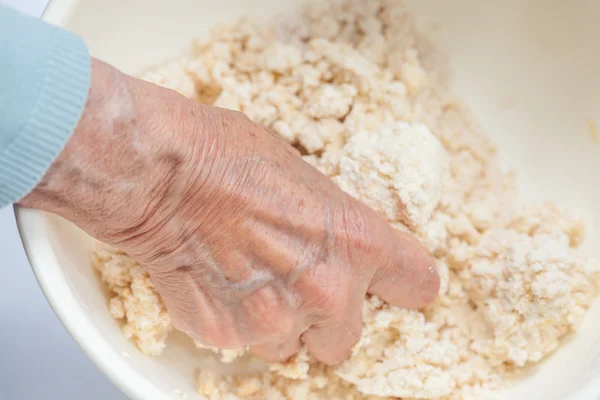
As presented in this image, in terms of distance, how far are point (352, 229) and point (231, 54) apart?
0.38 metres

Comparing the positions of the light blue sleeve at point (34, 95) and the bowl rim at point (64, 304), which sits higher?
the light blue sleeve at point (34, 95)

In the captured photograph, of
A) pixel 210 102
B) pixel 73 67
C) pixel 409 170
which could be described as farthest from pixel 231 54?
pixel 73 67

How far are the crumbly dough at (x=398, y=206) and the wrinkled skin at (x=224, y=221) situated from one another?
0.20 feet

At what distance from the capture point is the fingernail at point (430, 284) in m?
0.84

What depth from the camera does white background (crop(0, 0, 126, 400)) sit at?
102 centimetres

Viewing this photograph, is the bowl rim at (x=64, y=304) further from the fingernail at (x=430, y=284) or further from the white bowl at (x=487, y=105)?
the fingernail at (x=430, y=284)

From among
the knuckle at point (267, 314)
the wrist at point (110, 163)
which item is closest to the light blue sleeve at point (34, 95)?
the wrist at point (110, 163)

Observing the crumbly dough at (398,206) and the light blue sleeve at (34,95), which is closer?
the light blue sleeve at (34,95)

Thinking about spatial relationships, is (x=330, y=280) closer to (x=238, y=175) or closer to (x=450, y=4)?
(x=238, y=175)

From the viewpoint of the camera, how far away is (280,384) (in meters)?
0.90

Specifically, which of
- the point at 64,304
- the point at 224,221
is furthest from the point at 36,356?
the point at 224,221

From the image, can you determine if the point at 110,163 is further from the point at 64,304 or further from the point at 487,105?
the point at 487,105

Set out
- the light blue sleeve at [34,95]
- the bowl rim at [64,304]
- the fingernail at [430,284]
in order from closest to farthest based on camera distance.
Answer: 1. the light blue sleeve at [34,95]
2. the bowl rim at [64,304]
3. the fingernail at [430,284]

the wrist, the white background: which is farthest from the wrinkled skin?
the white background
